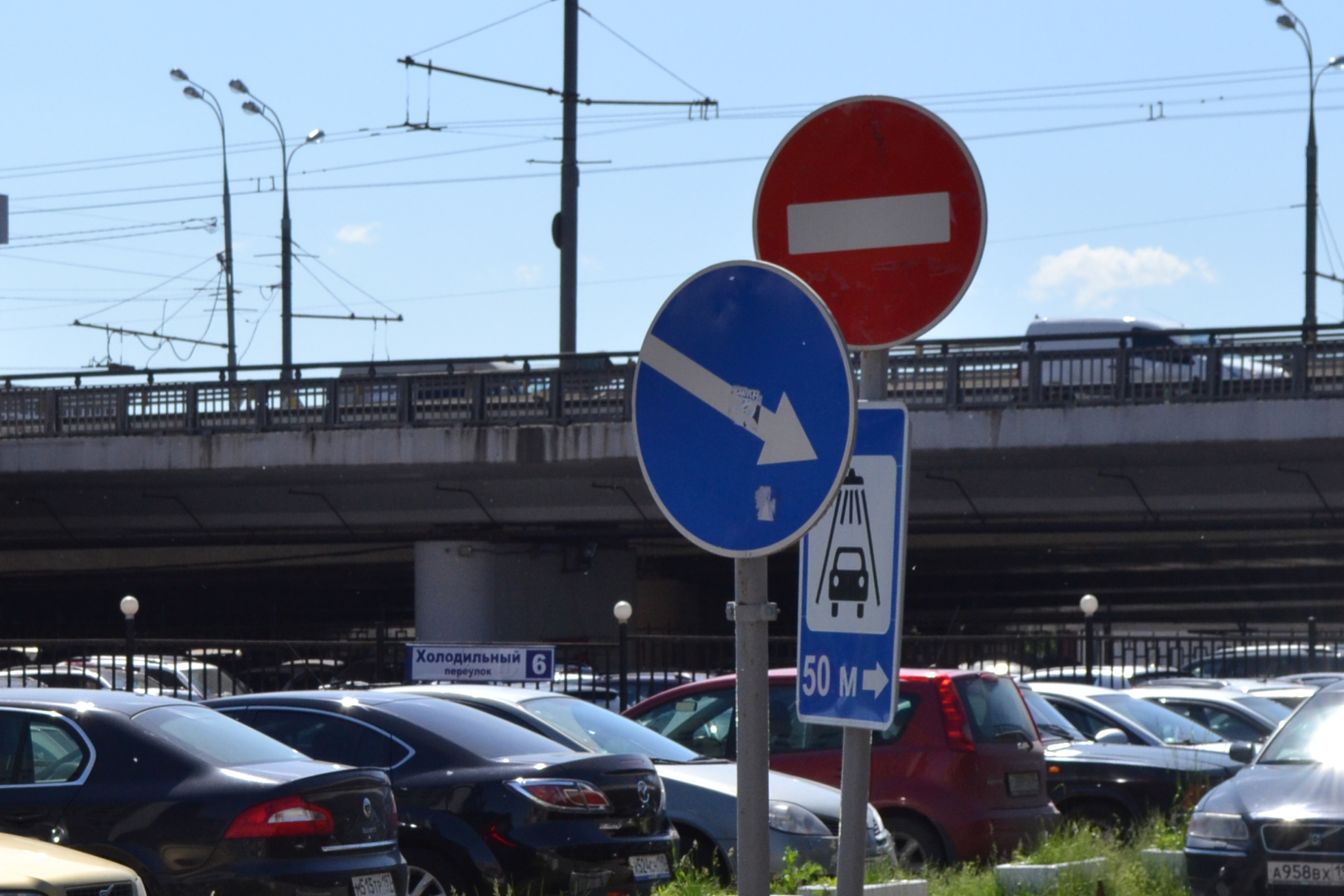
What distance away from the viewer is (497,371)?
28109 millimetres

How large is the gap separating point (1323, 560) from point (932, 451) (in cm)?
1670

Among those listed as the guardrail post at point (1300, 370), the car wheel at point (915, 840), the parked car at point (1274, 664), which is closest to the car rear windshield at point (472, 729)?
the car wheel at point (915, 840)

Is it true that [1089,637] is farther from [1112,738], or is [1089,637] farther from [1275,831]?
[1275,831]

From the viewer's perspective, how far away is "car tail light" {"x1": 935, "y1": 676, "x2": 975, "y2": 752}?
11523 millimetres

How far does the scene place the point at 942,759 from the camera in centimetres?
1149

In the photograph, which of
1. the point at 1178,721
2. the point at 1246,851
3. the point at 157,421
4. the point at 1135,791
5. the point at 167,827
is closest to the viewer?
the point at 167,827

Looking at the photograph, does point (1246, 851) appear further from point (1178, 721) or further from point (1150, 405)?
point (1150, 405)

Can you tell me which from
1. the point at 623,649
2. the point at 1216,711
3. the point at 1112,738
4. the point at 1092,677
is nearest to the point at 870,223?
the point at 1112,738

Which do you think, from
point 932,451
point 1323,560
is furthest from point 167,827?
point 1323,560

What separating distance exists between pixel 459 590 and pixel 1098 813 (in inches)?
764

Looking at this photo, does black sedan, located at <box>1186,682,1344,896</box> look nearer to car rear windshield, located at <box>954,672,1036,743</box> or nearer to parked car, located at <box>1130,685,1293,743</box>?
car rear windshield, located at <box>954,672,1036,743</box>

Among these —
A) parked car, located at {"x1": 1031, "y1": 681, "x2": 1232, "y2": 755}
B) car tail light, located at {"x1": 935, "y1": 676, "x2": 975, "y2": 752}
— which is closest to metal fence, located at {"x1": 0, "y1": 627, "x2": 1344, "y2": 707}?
parked car, located at {"x1": 1031, "y1": 681, "x2": 1232, "y2": 755}

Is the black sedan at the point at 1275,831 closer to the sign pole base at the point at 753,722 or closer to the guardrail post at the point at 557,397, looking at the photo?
the sign pole base at the point at 753,722

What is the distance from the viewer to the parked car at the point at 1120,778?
43.0 ft
